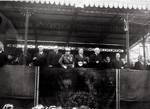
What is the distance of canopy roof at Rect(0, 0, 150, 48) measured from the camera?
11905 millimetres

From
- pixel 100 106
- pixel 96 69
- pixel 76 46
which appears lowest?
pixel 100 106

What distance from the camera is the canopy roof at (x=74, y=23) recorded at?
1191cm

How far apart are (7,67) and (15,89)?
0.79 metres

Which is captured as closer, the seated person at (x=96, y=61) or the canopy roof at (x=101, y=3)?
the seated person at (x=96, y=61)

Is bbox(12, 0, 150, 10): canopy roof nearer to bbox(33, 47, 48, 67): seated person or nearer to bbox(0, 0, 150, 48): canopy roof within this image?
bbox(0, 0, 150, 48): canopy roof

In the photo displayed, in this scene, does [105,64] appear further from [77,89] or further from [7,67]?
[7,67]

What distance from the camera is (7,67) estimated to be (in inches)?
414

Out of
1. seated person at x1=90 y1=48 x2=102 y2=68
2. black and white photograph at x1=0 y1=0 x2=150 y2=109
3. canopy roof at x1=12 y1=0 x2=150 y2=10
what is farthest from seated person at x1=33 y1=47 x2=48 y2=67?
canopy roof at x1=12 y1=0 x2=150 y2=10

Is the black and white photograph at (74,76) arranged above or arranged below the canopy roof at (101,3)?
below

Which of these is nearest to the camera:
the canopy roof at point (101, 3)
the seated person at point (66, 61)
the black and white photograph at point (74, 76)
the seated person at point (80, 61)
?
the black and white photograph at point (74, 76)

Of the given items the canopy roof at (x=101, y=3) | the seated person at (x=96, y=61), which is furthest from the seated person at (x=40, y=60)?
the canopy roof at (x=101, y=3)

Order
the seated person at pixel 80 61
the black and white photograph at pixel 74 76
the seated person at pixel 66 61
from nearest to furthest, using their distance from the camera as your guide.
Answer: the black and white photograph at pixel 74 76 < the seated person at pixel 66 61 < the seated person at pixel 80 61

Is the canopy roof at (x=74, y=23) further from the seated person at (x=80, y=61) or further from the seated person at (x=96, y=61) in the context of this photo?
the seated person at (x=80, y=61)

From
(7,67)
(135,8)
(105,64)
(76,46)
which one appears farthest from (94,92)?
(76,46)
